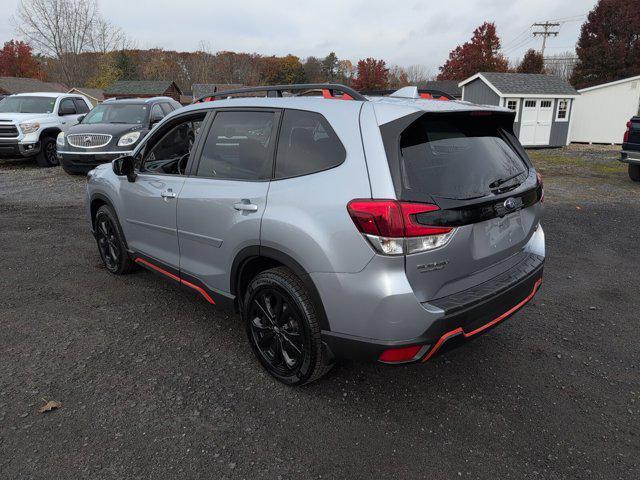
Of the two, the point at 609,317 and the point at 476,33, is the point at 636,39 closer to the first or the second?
the point at 476,33

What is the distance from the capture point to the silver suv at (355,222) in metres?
2.29

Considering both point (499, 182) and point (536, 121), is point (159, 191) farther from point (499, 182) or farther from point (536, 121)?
point (536, 121)

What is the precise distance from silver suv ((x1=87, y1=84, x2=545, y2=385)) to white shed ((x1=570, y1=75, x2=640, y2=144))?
27102 mm

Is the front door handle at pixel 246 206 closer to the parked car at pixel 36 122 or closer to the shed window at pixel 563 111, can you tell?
the parked car at pixel 36 122

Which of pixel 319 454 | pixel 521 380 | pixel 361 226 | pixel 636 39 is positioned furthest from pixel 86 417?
pixel 636 39

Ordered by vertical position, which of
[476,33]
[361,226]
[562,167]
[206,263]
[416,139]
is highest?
[476,33]

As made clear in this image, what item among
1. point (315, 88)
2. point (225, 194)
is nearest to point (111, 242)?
point (225, 194)

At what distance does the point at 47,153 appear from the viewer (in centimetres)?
1326

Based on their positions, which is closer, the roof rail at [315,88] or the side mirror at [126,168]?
the roof rail at [315,88]

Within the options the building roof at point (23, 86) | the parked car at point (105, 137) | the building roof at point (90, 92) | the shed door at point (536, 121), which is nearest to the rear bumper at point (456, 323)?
the parked car at point (105, 137)

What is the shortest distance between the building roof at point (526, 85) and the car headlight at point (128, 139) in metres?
19.3

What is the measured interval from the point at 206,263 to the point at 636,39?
47604 mm

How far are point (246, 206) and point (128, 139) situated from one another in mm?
8912

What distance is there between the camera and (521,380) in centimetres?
304
